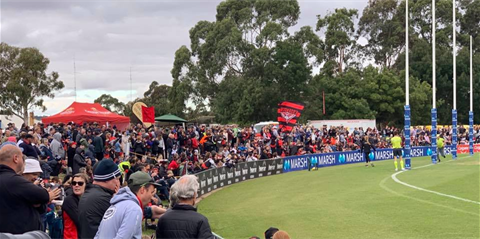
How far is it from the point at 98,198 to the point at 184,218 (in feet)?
3.39

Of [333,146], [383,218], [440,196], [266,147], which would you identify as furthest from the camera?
[333,146]

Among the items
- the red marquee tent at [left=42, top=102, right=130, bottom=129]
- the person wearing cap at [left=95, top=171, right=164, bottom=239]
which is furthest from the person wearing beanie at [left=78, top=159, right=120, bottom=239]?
the red marquee tent at [left=42, top=102, right=130, bottom=129]

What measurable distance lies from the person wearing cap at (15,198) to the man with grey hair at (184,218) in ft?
4.71

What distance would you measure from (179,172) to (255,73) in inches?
1655

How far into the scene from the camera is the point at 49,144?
21156 mm

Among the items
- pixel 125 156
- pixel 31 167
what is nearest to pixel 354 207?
pixel 125 156

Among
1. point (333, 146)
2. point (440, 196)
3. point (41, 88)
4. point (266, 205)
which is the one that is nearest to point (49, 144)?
point (266, 205)

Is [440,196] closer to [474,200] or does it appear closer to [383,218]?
[474,200]

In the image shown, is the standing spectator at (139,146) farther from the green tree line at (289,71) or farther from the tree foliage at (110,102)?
the tree foliage at (110,102)

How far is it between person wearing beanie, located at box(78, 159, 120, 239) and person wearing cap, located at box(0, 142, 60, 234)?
469 mm

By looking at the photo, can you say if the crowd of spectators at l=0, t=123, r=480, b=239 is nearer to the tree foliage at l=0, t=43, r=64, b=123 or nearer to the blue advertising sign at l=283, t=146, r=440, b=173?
the blue advertising sign at l=283, t=146, r=440, b=173

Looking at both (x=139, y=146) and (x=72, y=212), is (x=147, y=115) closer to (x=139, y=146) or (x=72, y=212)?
(x=139, y=146)

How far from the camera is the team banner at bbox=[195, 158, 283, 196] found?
2619 centimetres

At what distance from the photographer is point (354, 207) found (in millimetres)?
19984
